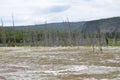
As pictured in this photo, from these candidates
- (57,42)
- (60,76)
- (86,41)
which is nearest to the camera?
(60,76)

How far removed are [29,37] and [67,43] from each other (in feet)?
58.7

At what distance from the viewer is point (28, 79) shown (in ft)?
92.3

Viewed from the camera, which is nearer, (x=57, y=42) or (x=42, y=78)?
(x=42, y=78)

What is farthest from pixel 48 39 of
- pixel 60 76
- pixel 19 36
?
pixel 60 76

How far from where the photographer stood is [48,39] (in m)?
154

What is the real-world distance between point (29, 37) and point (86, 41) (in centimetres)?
2899

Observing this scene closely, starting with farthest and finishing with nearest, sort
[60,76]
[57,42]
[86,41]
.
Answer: [86,41]
[57,42]
[60,76]

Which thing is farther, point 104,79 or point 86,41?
point 86,41

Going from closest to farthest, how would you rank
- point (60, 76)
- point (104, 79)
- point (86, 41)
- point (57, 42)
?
point (104, 79), point (60, 76), point (57, 42), point (86, 41)

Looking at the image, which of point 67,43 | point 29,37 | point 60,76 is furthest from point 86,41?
point 60,76

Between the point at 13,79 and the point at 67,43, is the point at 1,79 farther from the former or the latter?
the point at 67,43

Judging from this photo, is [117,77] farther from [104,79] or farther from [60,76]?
[60,76]

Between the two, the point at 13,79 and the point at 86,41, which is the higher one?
the point at 13,79

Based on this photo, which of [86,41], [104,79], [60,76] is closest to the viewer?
[104,79]
